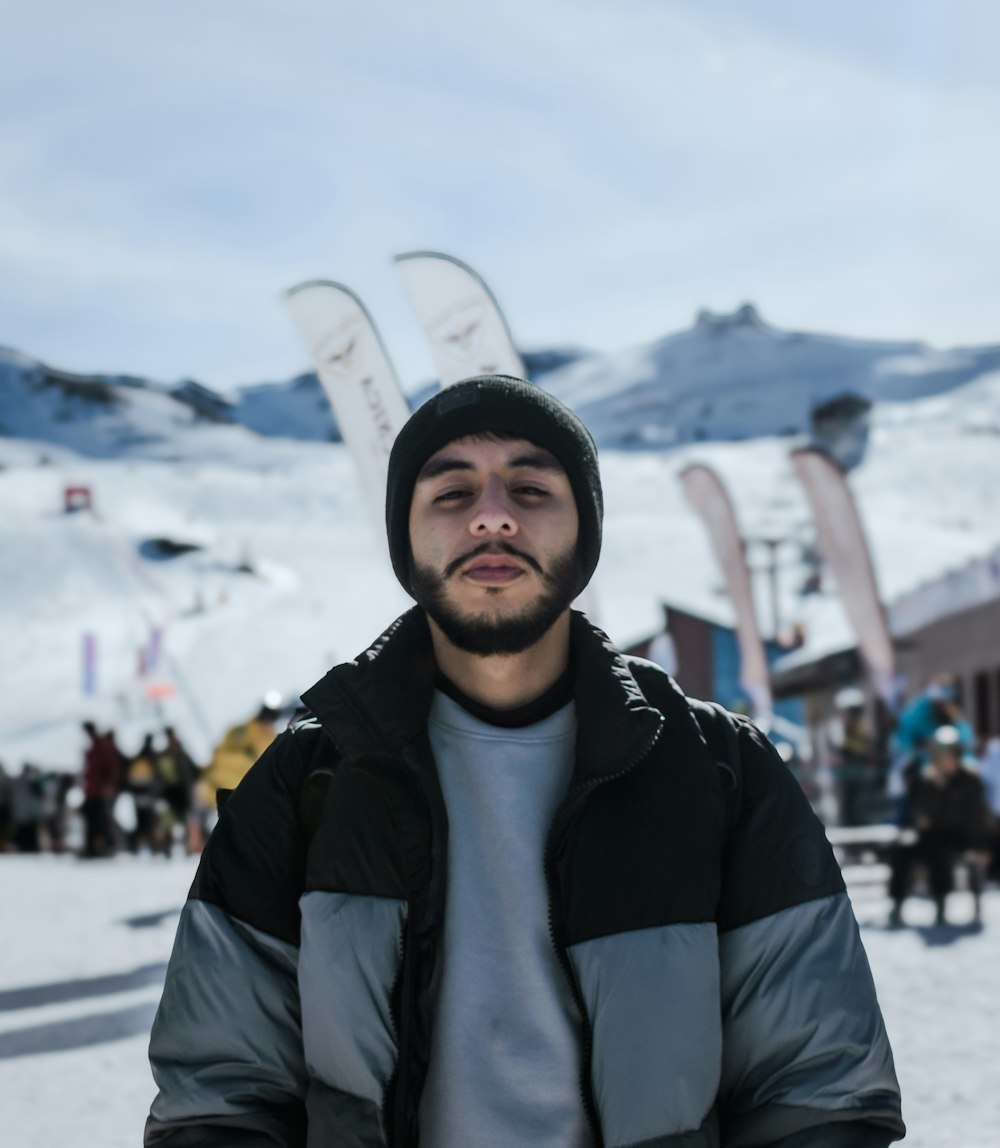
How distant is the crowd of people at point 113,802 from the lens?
18.3 m

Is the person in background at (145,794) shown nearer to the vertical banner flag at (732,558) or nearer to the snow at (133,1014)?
the snow at (133,1014)

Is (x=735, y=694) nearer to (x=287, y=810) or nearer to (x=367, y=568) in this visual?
(x=287, y=810)

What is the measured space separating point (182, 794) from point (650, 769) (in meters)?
17.3

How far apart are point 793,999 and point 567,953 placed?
0.28 metres

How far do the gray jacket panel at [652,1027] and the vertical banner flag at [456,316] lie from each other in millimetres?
9558

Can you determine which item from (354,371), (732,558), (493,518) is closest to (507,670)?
(493,518)

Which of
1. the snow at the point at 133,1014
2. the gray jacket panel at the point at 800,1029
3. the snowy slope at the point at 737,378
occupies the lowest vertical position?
the snow at the point at 133,1014

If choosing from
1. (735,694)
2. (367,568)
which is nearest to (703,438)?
(367,568)

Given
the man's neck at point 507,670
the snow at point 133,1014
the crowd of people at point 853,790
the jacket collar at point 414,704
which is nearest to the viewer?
the jacket collar at point 414,704

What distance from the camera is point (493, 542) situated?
2.07 m

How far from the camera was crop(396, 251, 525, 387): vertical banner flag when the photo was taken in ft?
38.0

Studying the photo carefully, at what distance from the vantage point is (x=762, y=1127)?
1.94 m

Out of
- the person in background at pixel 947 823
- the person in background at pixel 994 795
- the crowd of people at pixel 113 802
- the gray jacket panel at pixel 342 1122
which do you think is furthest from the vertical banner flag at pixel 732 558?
the gray jacket panel at pixel 342 1122

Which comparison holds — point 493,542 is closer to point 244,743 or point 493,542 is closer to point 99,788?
point 244,743
